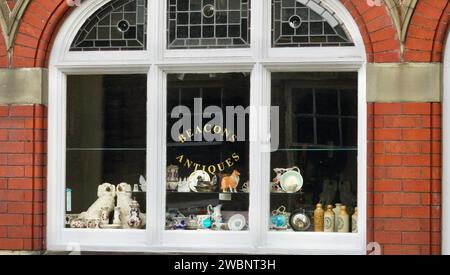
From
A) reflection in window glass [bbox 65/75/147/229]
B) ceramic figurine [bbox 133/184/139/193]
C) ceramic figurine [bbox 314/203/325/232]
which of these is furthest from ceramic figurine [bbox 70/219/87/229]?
ceramic figurine [bbox 314/203/325/232]

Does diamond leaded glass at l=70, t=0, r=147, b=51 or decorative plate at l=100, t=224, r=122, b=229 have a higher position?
diamond leaded glass at l=70, t=0, r=147, b=51

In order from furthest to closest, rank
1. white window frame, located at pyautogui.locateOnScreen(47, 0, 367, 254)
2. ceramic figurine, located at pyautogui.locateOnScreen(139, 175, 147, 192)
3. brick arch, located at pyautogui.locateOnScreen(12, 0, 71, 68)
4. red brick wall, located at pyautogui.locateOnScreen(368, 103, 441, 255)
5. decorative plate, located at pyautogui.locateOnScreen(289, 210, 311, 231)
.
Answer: ceramic figurine, located at pyautogui.locateOnScreen(139, 175, 147, 192) → brick arch, located at pyautogui.locateOnScreen(12, 0, 71, 68) → decorative plate, located at pyautogui.locateOnScreen(289, 210, 311, 231) → white window frame, located at pyautogui.locateOnScreen(47, 0, 367, 254) → red brick wall, located at pyautogui.locateOnScreen(368, 103, 441, 255)

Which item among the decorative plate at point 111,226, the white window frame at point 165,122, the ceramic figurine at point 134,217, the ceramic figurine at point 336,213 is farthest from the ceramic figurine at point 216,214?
the ceramic figurine at point 336,213

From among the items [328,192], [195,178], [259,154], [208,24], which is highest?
[208,24]

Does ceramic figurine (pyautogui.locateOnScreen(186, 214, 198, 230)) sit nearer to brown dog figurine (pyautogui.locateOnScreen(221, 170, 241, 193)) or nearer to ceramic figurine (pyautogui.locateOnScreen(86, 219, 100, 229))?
brown dog figurine (pyautogui.locateOnScreen(221, 170, 241, 193))

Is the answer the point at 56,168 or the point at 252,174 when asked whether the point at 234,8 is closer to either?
the point at 252,174

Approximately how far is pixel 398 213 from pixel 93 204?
279cm

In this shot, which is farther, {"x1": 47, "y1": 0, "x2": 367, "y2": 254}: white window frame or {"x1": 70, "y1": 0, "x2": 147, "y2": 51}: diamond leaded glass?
{"x1": 70, "y1": 0, "x2": 147, "y2": 51}: diamond leaded glass

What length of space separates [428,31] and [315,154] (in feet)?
4.76

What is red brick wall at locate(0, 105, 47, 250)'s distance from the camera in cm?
767

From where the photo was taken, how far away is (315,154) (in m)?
7.59

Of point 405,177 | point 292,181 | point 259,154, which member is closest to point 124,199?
point 259,154

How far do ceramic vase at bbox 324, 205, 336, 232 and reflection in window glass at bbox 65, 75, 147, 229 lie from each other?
1662 mm

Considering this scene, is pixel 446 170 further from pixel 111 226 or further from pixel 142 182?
pixel 111 226
